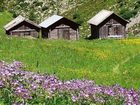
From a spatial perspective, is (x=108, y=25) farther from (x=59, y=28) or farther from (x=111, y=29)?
(x=59, y=28)

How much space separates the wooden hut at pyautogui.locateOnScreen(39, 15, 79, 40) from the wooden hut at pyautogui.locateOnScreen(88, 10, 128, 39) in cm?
450

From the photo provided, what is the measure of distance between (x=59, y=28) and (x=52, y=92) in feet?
191

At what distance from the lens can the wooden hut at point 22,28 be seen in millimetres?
73688

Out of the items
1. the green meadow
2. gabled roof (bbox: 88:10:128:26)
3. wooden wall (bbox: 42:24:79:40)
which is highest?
gabled roof (bbox: 88:10:128:26)

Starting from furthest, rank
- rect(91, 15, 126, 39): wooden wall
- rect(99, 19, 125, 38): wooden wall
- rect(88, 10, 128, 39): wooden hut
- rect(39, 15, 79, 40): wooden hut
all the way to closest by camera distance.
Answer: rect(99, 19, 125, 38): wooden wall, rect(91, 15, 126, 39): wooden wall, rect(88, 10, 128, 39): wooden hut, rect(39, 15, 79, 40): wooden hut

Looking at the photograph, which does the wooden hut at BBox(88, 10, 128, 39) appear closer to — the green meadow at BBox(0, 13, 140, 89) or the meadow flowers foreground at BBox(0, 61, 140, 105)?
the green meadow at BBox(0, 13, 140, 89)

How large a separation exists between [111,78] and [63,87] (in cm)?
1484

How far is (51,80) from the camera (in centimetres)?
1920

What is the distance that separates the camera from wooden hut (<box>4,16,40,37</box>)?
7369 centimetres

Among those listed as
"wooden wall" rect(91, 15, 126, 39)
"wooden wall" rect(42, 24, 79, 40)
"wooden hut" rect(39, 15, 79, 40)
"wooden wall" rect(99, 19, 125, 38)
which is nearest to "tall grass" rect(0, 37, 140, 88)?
"wooden hut" rect(39, 15, 79, 40)

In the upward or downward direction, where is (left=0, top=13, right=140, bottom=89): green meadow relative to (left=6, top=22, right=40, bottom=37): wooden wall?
downward

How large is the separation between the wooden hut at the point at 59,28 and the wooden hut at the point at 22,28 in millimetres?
1528

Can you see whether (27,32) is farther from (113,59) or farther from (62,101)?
(62,101)

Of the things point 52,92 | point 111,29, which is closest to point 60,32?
point 111,29
